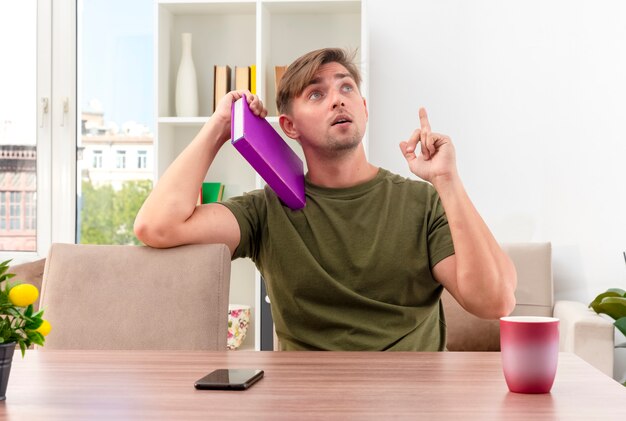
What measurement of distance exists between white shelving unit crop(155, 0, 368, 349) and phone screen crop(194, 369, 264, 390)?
234 centimetres

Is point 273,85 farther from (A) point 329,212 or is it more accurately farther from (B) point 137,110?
(A) point 329,212

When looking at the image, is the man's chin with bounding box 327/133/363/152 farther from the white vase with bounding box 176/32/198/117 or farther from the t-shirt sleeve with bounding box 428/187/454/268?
the white vase with bounding box 176/32/198/117

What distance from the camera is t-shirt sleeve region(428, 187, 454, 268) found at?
1.82 meters

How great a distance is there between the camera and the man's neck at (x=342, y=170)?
6.62 ft

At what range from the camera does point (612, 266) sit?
3.42m

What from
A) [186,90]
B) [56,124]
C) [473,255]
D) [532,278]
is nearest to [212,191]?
[186,90]

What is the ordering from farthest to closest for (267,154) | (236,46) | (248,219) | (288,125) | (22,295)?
(236,46) < (288,125) < (248,219) < (267,154) < (22,295)

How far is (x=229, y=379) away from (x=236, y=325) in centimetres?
239

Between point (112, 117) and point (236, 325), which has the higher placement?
point (112, 117)

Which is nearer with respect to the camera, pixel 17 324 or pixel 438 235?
pixel 17 324

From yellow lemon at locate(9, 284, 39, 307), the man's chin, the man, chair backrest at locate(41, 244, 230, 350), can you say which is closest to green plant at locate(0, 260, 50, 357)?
yellow lemon at locate(9, 284, 39, 307)

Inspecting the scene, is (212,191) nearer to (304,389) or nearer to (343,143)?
(343,143)

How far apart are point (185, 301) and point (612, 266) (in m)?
2.35

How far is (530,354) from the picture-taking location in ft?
3.41
